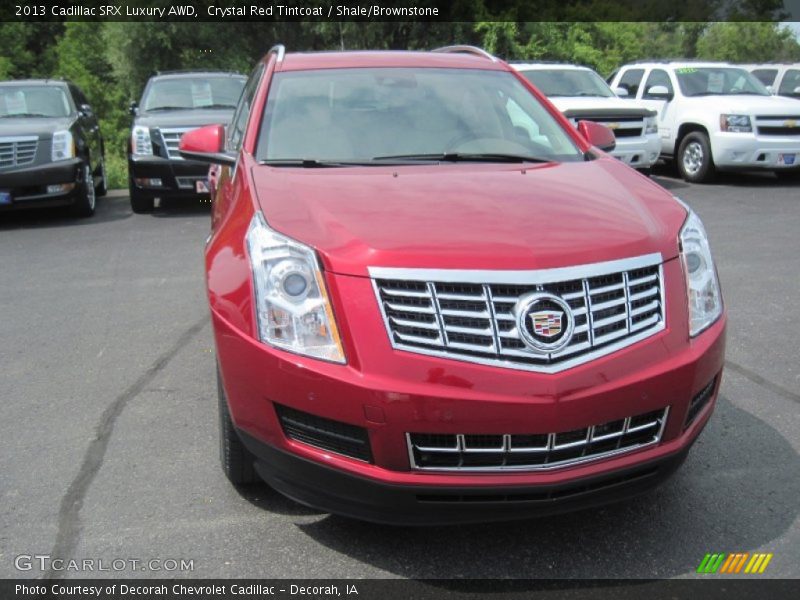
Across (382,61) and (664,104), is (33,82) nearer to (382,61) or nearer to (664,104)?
(382,61)

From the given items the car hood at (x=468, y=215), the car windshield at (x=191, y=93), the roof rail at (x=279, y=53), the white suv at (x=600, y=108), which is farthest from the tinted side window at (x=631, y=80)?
the car hood at (x=468, y=215)

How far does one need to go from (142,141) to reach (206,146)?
23.5 feet

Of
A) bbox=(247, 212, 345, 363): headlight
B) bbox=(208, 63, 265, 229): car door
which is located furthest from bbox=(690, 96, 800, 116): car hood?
bbox=(247, 212, 345, 363): headlight

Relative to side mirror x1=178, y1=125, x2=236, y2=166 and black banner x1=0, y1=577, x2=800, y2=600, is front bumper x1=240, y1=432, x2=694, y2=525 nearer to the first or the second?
black banner x1=0, y1=577, x2=800, y2=600

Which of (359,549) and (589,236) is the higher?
(589,236)

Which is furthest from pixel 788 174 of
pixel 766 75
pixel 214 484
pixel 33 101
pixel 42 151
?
pixel 214 484

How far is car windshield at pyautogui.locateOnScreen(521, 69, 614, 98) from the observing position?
13.7 meters

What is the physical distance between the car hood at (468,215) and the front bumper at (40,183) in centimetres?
773

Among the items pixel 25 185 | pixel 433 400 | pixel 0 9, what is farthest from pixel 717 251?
pixel 0 9

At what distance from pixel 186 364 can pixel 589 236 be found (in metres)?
3.01

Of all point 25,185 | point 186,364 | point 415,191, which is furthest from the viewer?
point 25,185

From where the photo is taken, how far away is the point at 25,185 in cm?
1061

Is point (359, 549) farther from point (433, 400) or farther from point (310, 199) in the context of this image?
point (310, 199)

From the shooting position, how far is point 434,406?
9.17 ft
